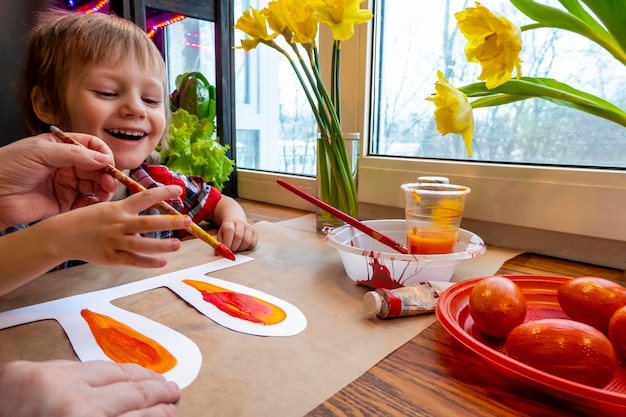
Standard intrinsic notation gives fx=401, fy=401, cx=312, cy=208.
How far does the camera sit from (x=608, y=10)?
0.49m

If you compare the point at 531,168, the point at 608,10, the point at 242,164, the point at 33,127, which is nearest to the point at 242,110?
the point at 242,164

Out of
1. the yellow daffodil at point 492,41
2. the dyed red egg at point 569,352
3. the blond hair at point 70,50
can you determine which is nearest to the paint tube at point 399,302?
the dyed red egg at point 569,352

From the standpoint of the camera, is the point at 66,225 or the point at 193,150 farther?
the point at 193,150

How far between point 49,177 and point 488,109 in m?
0.81

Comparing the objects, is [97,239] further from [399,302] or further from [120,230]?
[399,302]

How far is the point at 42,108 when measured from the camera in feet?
2.61

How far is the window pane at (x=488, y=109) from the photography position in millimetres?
711

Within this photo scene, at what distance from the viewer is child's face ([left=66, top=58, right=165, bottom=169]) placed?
72cm

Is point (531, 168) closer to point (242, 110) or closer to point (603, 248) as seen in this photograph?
point (603, 248)

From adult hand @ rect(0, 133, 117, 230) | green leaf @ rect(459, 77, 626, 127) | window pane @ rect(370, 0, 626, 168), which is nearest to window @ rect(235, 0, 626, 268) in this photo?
window pane @ rect(370, 0, 626, 168)

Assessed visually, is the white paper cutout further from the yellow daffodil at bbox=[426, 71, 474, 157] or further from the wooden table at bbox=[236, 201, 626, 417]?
the yellow daffodil at bbox=[426, 71, 474, 157]

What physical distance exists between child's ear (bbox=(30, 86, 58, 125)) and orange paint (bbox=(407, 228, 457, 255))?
0.72 meters

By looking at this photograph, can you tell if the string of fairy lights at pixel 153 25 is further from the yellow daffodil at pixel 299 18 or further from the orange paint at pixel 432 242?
the orange paint at pixel 432 242

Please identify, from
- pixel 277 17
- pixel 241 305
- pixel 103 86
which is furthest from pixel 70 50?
pixel 241 305
